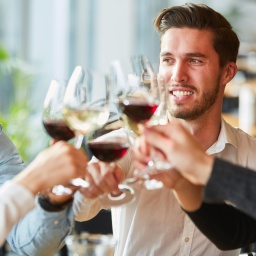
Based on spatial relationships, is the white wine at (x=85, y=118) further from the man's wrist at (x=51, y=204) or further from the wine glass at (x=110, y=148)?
the man's wrist at (x=51, y=204)

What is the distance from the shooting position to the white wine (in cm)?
158

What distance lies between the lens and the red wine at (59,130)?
1646mm

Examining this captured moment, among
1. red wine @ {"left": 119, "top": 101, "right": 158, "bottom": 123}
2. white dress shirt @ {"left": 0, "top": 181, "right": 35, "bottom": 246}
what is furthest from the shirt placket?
white dress shirt @ {"left": 0, "top": 181, "right": 35, "bottom": 246}

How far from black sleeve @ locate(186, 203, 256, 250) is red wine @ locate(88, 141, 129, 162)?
29cm

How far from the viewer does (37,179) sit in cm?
149

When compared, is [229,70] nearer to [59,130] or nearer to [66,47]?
[59,130]

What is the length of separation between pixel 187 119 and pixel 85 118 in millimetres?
952

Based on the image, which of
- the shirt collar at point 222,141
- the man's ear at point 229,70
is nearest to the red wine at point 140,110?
the shirt collar at point 222,141

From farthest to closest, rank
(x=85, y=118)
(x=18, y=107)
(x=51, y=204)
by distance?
(x=18, y=107) < (x=51, y=204) < (x=85, y=118)

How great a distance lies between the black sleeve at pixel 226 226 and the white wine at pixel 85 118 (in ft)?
1.22

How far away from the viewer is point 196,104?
245cm

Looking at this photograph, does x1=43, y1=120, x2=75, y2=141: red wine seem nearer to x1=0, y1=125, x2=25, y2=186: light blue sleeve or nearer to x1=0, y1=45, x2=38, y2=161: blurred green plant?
x1=0, y1=125, x2=25, y2=186: light blue sleeve

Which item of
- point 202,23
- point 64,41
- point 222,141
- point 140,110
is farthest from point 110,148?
point 64,41

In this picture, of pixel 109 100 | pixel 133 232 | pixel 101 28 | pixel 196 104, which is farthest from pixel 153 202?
pixel 101 28
